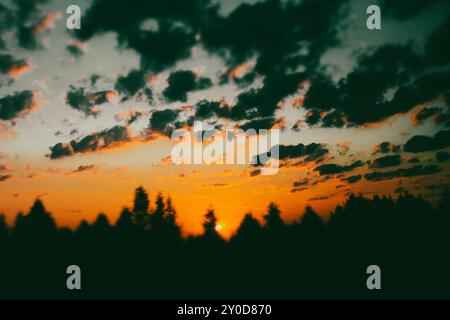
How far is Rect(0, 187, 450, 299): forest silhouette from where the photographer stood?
181ft

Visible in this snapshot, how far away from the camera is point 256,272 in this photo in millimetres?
68375

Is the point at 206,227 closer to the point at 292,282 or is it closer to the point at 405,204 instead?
the point at 292,282

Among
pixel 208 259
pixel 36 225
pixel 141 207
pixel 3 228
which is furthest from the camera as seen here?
pixel 3 228

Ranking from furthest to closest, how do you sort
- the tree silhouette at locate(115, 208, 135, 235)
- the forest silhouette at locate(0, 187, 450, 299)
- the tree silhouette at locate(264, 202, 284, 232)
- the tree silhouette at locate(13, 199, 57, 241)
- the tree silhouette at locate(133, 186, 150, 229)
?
the tree silhouette at locate(264, 202, 284, 232)
the tree silhouette at locate(133, 186, 150, 229)
the tree silhouette at locate(115, 208, 135, 235)
the tree silhouette at locate(13, 199, 57, 241)
the forest silhouette at locate(0, 187, 450, 299)

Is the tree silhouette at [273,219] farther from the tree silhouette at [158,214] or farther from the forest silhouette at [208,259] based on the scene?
the tree silhouette at [158,214]

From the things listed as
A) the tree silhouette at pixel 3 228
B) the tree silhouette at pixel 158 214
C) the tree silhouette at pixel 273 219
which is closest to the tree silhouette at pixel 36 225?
the tree silhouette at pixel 3 228

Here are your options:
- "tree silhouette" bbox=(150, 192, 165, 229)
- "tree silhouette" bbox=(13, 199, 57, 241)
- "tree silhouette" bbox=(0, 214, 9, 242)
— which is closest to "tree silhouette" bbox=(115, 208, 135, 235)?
"tree silhouette" bbox=(150, 192, 165, 229)

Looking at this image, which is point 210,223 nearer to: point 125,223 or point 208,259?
point 208,259

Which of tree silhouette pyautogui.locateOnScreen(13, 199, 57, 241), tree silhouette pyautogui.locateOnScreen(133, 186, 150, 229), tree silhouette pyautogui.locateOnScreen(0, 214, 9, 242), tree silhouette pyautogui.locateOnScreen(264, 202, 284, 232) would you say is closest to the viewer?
tree silhouette pyautogui.locateOnScreen(13, 199, 57, 241)

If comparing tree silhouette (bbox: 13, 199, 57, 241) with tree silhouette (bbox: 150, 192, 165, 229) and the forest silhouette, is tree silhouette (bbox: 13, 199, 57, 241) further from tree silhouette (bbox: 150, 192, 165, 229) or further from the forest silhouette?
tree silhouette (bbox: 150, 192, 165, 229)

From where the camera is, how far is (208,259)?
71.3 m

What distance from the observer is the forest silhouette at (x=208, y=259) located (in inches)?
2167

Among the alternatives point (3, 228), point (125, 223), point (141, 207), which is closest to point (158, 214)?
point (141, 207)
